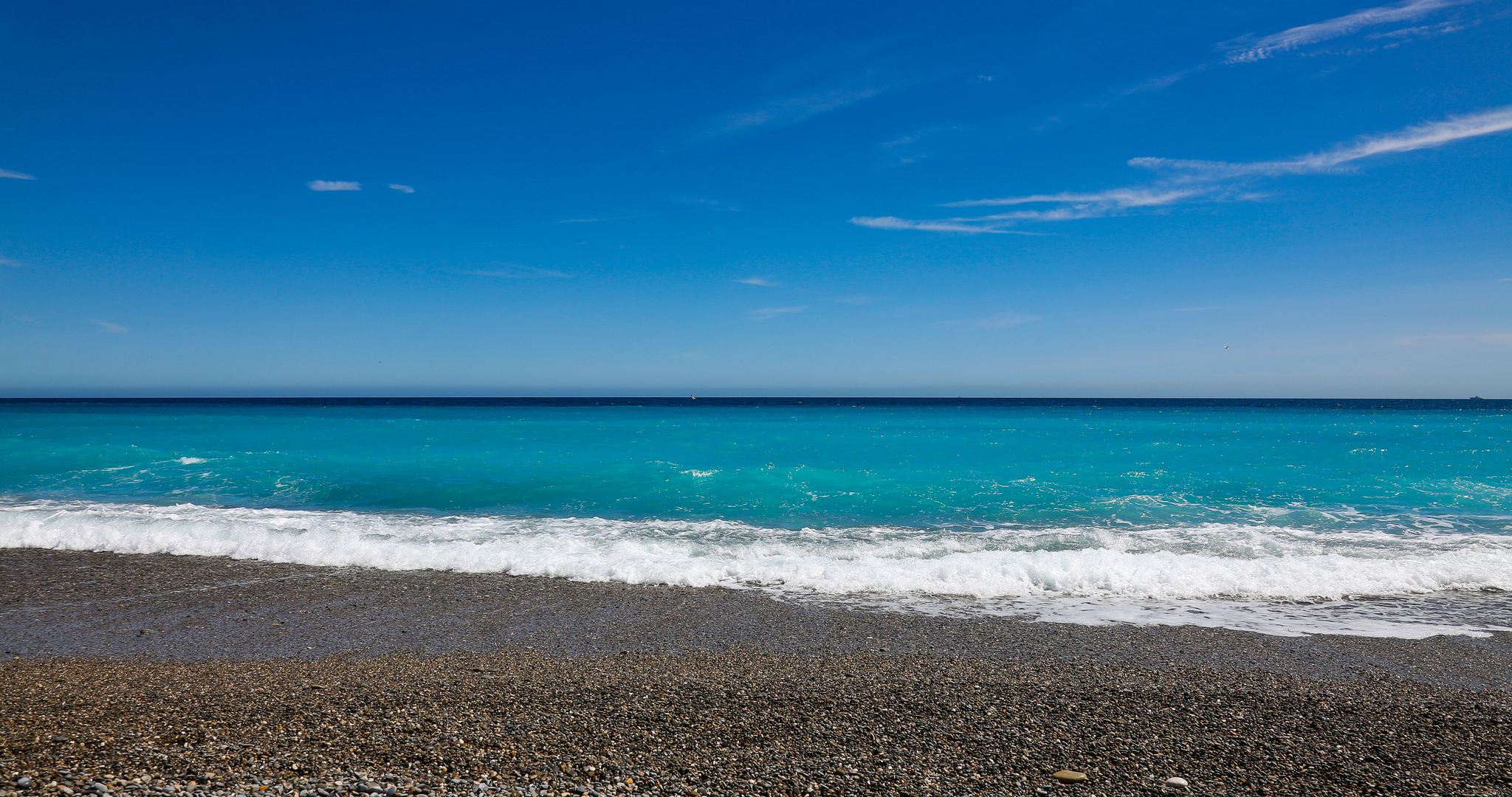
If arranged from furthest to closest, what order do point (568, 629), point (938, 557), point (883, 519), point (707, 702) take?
point (883, 519) < point (938, 557) < point (568, 629) < point (707, 702)

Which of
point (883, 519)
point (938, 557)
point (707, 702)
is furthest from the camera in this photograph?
point (883, 519)

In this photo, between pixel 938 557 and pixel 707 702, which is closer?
pixel 707 702

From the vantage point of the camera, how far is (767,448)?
2816 centimetres

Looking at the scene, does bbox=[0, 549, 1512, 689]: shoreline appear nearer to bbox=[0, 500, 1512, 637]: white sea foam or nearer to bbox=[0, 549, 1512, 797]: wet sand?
bbox=[0, 549, 1512, 797]: wet sand

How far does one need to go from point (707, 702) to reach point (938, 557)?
585 centimetres

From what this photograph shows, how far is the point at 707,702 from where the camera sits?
4.54 m

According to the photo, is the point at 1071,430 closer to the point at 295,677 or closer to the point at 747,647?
the point at 747,647

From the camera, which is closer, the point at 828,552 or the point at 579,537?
the point at 828,552

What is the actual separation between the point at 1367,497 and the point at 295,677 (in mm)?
20431

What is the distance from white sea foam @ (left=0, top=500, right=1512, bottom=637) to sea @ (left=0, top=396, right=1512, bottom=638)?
48 millimetres

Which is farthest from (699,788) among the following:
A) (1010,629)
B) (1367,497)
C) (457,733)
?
(1367,497)

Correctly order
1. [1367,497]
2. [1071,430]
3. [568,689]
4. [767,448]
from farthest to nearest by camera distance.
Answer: [1071,430] → [767,448] → [1367,497] → [568,689]

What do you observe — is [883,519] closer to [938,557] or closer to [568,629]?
[938,557]

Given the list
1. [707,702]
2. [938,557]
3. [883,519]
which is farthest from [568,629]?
[883,519]
